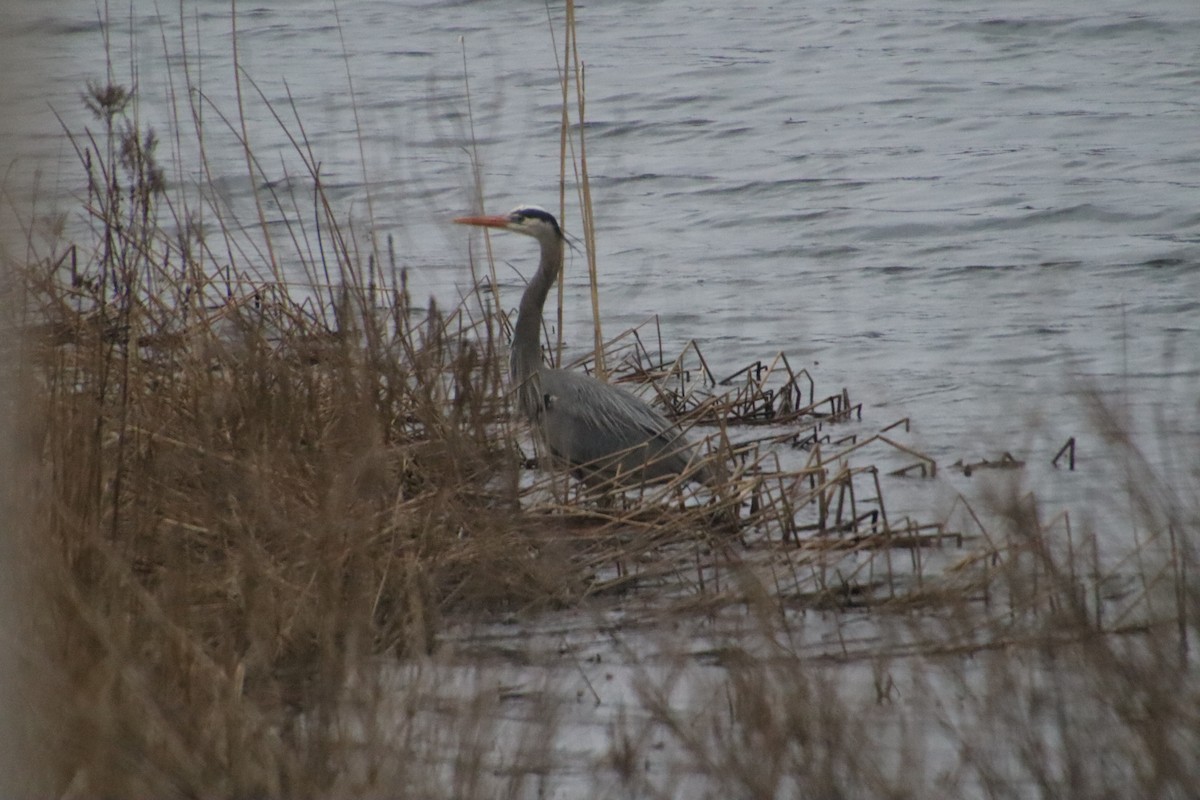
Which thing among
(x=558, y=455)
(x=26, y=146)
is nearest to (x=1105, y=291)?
(x=558, y=455)

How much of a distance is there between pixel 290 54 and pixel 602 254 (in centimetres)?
686

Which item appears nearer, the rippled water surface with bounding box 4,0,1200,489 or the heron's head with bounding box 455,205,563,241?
the heron's head with bounding box 455,205,563,241

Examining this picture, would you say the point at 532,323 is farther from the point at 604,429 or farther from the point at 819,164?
the point at 819,164

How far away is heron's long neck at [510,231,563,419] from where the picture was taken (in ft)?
18.6

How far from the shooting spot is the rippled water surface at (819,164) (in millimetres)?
7043

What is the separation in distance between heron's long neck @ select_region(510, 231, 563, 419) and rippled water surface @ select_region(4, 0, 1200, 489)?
1.45 feet

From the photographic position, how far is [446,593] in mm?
3922

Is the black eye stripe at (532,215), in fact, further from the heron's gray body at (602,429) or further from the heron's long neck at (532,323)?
the heron's gray body at (602,429)

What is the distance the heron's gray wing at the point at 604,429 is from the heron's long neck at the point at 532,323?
183mm

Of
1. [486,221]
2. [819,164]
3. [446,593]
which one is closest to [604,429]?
[486,221]

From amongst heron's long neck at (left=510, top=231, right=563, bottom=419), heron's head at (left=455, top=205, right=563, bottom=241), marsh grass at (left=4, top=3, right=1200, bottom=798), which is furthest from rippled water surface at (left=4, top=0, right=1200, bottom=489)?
marsh grass at (left=4, top=3, right=1200, bottom=798)

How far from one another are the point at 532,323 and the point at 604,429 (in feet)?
2.02

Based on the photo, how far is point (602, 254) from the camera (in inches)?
371

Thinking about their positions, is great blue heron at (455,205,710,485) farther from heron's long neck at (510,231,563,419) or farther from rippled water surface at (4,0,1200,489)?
rippled water surface at (4,0,1200,489)
